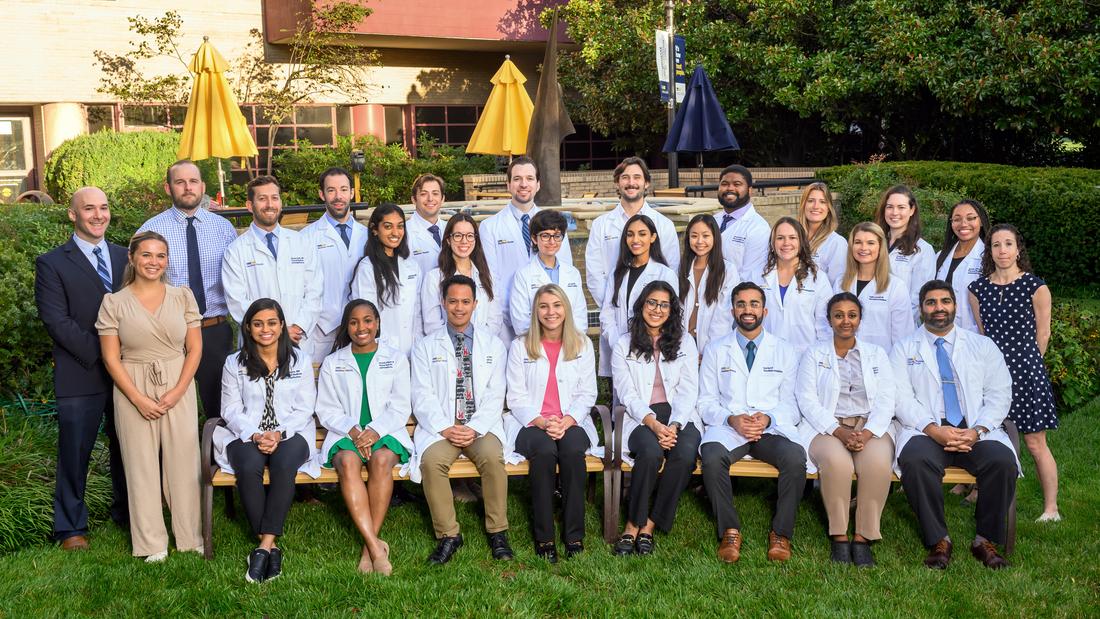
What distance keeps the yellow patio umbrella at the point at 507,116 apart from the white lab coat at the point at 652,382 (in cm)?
593

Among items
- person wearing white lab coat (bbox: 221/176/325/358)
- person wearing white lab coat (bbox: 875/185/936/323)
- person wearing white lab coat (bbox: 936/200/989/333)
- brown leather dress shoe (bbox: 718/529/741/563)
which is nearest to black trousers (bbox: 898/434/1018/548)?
brown leather dress shoe (bbox: 718/529/741/563)

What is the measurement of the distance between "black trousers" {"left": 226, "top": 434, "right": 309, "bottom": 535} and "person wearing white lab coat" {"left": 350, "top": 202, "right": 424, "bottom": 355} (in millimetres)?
1103

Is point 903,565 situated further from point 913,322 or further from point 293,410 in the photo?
point 293,410

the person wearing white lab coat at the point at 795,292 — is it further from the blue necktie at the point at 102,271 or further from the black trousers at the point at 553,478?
the blue necktie at the point at 102,271

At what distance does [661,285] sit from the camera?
5938mm

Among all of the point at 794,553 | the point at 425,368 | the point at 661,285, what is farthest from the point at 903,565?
the point at 425,368

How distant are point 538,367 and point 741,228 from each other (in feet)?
6.32

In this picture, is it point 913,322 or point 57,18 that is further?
point 57,18

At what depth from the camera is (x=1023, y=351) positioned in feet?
19.7

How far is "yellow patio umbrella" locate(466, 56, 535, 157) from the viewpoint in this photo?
11.6 m

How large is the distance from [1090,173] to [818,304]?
26.1 ft

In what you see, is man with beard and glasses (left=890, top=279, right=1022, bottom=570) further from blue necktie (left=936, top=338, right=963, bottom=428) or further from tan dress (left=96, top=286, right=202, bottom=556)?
tan dress (left=96, top=286, right=202, bottom=556)

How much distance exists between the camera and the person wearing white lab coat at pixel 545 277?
21.0 ft

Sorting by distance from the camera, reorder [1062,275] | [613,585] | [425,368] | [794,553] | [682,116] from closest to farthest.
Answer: [613,585]
[794,553]
[425,368]
[1062,275]
[682,116]
